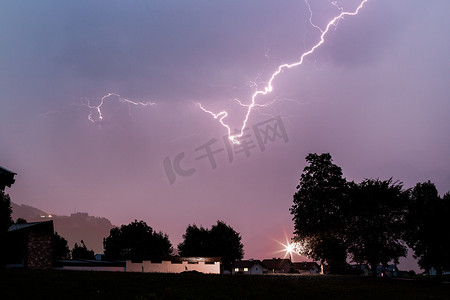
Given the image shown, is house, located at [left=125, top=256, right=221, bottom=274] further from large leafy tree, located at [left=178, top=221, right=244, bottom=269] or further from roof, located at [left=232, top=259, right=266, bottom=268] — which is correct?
roof, located at [left=232, top=259, right=266, bottom=268]

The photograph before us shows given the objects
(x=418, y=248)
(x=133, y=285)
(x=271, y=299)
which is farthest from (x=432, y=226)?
(x=133, y=285)

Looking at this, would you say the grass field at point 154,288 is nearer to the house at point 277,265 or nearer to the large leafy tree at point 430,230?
the large leafy tree at point 430,230

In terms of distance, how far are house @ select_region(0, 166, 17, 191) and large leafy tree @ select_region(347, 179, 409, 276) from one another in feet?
136

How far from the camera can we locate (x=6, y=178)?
970 inches

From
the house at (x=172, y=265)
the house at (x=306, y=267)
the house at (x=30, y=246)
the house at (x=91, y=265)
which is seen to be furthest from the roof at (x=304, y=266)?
the house at (x=30, y=246)

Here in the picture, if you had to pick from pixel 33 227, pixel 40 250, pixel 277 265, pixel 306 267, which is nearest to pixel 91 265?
pixel 40 250

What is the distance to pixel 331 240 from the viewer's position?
5400cm

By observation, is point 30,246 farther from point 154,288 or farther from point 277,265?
point 277,265

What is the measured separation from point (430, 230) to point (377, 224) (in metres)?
6.09

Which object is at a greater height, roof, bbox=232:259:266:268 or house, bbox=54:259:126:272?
house, bbox=54:259:126:272

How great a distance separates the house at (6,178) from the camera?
964 inches

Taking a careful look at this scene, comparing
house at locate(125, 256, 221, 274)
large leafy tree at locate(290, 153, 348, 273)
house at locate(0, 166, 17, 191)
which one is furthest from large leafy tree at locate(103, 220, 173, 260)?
house at locate(0, 166, 17, 191)

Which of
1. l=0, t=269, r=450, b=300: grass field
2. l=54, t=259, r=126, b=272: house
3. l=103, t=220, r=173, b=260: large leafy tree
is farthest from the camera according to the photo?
l=103, t=220, r=173, b=260: large leafy tree

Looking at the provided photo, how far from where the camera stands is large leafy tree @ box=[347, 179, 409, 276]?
49.7 m
